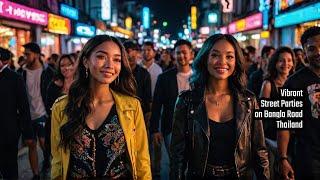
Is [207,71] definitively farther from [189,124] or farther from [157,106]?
[157,106]

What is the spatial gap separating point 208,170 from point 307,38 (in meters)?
1.63

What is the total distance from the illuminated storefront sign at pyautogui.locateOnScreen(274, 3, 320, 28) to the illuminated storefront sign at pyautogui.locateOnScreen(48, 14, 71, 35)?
1000cm

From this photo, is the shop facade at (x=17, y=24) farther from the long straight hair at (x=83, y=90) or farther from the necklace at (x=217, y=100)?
the necklace at (x=217, y=100)

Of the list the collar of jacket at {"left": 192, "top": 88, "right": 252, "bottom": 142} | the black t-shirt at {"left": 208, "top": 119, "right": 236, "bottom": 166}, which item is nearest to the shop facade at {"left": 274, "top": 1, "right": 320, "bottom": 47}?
the collar of jacket at {"left": 192, "top": 88, "right": 252, "bottom": 142}

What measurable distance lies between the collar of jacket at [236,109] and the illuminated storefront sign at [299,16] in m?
11.0

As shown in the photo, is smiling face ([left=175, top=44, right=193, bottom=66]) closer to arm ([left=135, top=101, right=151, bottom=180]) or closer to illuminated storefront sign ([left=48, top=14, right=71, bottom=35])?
arm ([left=135, top=101, right=151, bottom=180])

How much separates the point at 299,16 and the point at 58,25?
1086cm

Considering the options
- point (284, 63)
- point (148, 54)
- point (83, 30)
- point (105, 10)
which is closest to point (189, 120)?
point (284, 63)

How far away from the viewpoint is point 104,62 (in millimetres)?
3076

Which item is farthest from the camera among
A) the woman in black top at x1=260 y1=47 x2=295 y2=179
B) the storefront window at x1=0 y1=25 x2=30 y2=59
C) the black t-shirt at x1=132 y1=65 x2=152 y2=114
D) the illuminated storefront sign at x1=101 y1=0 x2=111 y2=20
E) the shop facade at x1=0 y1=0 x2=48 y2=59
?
the illuminated storefront sign at x1=101 y1=0 x2=111 y2=20

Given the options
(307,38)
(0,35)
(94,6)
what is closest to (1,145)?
(307,38)

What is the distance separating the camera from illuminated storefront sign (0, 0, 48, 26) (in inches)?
507

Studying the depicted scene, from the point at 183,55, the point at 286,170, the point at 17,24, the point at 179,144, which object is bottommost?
the point at 286,170

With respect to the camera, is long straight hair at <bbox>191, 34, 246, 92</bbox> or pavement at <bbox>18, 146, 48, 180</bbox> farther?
pavement at <bbox>18, 146, 48, 180</bbox>
